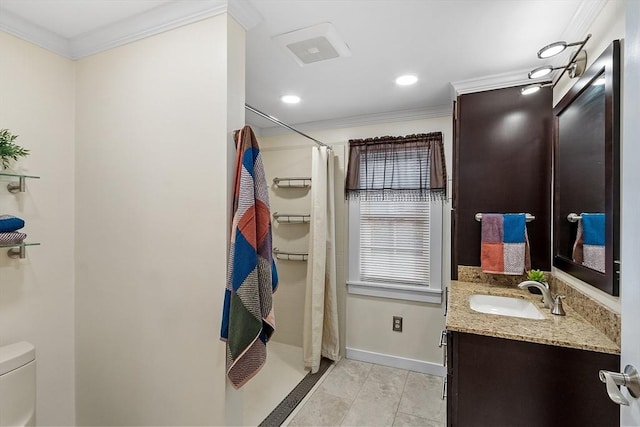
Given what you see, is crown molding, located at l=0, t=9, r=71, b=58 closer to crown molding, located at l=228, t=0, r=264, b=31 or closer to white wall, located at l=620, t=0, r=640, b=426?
crown molding, located at l=228, t=0, r=264, b=31

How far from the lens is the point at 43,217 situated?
1599 millimetres

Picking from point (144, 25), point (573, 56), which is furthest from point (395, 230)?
point (144, 25)

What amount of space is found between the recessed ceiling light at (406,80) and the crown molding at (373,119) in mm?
571

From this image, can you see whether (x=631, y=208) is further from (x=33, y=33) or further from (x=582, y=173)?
(x=33, y=33)

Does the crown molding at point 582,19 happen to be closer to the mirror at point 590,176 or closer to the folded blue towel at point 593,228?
the mirror at point 590,176

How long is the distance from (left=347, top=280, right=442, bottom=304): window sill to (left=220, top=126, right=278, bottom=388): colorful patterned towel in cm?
171

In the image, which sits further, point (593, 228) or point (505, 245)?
point (505, 245)

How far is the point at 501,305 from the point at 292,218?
77.9 inches

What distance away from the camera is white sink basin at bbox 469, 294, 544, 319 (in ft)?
5.70

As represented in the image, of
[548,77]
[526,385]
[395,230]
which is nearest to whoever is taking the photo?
[526,385]

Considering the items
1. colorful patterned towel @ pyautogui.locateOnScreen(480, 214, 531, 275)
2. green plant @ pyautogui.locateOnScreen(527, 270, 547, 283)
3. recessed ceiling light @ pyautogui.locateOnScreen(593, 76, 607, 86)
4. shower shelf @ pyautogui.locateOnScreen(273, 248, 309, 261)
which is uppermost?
recessed ceiling light @ pyautogui.locateOnScreen(593, 76, 607, 86)

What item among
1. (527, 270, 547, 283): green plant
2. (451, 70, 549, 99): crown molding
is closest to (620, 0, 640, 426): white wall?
(527, 270, 547, 283): green plant

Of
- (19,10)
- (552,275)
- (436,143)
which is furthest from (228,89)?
(552,275)

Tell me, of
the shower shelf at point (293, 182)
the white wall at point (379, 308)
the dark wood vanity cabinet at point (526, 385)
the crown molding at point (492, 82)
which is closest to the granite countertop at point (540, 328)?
the dark wood vanity cabinet at point (526, 385)
